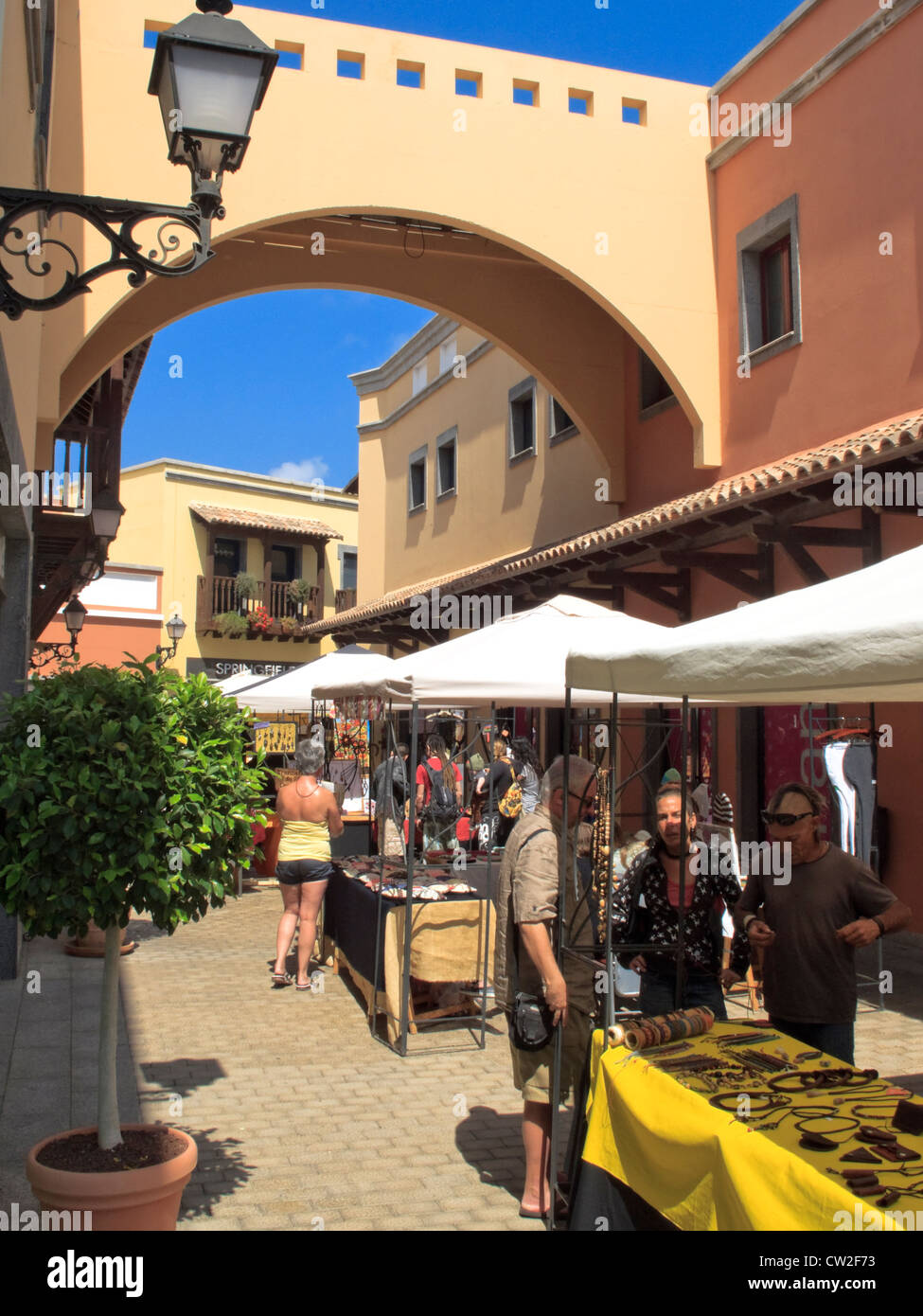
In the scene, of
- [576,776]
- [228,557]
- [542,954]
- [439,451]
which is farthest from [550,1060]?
[228,557]

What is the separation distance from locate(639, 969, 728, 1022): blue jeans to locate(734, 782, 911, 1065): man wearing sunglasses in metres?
0.20

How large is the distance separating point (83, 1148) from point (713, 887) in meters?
2.53

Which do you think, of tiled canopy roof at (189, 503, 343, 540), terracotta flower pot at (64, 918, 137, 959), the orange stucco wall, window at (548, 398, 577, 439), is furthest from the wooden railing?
terracotta flower pot at (64, 918, 137, 959)

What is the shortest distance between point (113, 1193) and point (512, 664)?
3.68 meters

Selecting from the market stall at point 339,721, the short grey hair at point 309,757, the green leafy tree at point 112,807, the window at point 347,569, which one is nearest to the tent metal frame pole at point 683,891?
the green leafy tree at point 112,807

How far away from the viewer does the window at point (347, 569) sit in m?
37.2

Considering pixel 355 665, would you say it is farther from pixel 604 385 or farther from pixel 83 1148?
pixel 83 1148

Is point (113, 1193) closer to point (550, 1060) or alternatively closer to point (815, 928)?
point (550, 1060)

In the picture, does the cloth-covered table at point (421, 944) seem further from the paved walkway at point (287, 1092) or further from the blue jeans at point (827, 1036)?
the blue jeans at point (827, 1036)

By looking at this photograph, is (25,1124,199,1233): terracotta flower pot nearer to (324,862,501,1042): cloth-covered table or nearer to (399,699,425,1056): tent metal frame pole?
(399,699,425,1056): tent metal frame pole

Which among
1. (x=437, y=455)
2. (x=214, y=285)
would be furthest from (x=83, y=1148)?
(x=437, y=455)

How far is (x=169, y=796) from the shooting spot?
12.1 ft

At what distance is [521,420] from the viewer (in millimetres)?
18266

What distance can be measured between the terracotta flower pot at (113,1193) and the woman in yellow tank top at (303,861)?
450 cm
